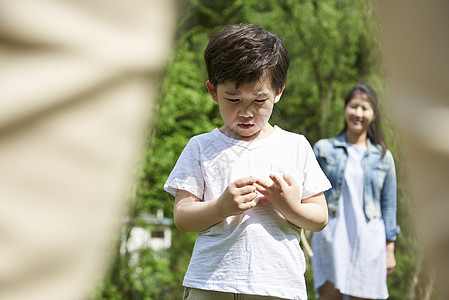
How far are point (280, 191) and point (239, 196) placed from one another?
14 cm

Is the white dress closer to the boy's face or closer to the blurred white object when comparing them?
the boy's face

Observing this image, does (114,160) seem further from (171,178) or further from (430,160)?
(171,178)

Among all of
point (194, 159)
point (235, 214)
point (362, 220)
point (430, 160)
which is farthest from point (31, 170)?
point (362, 220)

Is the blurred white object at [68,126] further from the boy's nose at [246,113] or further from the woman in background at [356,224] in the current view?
the woman in background at [356,224]

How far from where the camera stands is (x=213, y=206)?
6.00 ft

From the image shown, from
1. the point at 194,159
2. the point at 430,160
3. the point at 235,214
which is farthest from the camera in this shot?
the point at 194,159

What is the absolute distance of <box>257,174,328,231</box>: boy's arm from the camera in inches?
71.5

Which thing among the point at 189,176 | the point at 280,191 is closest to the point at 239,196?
the point at 280,191

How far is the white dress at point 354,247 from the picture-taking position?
13.1 ft

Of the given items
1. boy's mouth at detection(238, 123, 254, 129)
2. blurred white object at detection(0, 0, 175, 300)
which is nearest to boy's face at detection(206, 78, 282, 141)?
boy's mouth at detection(238, 123, 254, 129)

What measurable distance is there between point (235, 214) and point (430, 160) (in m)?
1.19

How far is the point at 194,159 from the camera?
200 centimetres

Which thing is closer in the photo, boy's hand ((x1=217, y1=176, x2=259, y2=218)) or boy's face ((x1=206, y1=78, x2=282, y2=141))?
boy's hand ((x1=217, y1=176, x2=259, y2=218))

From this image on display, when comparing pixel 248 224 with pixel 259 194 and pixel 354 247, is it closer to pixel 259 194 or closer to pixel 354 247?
pixel 259 194
